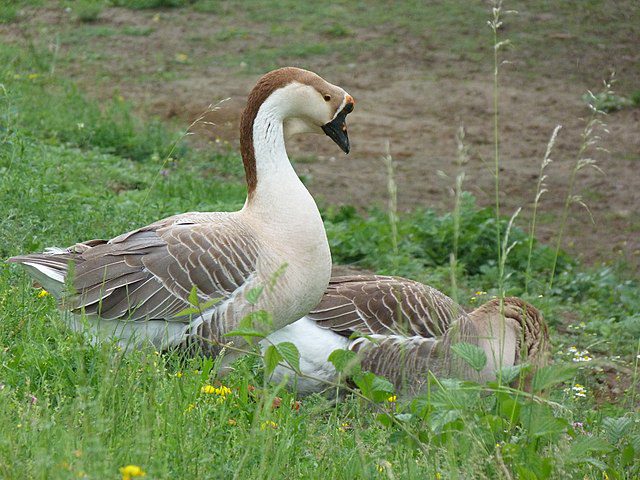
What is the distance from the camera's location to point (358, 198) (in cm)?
938

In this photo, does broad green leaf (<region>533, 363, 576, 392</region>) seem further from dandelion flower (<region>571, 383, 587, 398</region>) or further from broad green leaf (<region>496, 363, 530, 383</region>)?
dandelion flower (<region>571, 383, 587, 398</region>)

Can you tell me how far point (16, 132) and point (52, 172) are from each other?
67 centimetres

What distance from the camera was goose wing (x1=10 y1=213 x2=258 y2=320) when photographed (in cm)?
504

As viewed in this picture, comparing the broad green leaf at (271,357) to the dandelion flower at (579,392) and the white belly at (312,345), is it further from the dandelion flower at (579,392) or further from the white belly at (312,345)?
the dandelion flower at (579,392)

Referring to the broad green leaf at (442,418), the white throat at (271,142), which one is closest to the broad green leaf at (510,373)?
the broad green leaf at (442,418)

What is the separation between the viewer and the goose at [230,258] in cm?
507

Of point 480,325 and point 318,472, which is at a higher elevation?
point 318,472

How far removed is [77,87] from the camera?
11.1 meters

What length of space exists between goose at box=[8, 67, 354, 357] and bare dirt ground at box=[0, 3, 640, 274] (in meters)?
3.60

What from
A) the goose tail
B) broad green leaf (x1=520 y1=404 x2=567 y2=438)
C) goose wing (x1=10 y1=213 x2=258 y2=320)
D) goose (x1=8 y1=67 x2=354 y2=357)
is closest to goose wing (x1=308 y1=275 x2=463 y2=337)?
goose (x1=8 y1=67 x2=354 y2=357)

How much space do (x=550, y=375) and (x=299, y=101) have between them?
7.71 feet

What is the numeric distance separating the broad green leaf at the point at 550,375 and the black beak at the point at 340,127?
88.5 inches

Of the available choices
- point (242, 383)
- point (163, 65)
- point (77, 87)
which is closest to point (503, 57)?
point (163, 65)

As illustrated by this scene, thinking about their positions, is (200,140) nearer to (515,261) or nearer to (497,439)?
(515,261)
